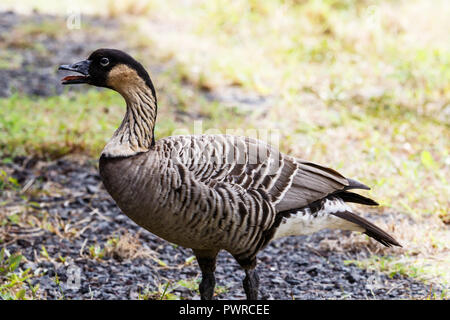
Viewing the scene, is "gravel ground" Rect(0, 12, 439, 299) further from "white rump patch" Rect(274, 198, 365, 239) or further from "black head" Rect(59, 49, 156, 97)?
"black head" Rect(59, 49, 156, 97)

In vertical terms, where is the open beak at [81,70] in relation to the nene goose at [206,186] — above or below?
above

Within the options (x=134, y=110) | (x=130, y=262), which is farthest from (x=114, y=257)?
(x=134, y=110)

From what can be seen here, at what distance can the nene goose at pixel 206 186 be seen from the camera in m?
3.76

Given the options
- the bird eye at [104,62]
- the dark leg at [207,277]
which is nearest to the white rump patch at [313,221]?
the dark leg at [207,277]

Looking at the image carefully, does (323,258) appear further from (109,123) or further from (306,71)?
(306,71)

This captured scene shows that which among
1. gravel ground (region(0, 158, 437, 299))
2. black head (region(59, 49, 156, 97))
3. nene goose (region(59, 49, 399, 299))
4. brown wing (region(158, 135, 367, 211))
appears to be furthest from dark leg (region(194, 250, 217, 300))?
black head (region(59, 49, 156, 97))

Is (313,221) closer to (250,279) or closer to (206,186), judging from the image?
(250,279)

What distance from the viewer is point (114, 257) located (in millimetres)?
5020

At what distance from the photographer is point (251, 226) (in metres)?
3.95

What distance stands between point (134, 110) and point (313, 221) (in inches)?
58.1

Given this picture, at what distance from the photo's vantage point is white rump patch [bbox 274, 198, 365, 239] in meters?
4.18

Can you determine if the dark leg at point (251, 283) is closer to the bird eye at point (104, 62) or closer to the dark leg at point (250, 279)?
the dark leg at point (250, 279)
